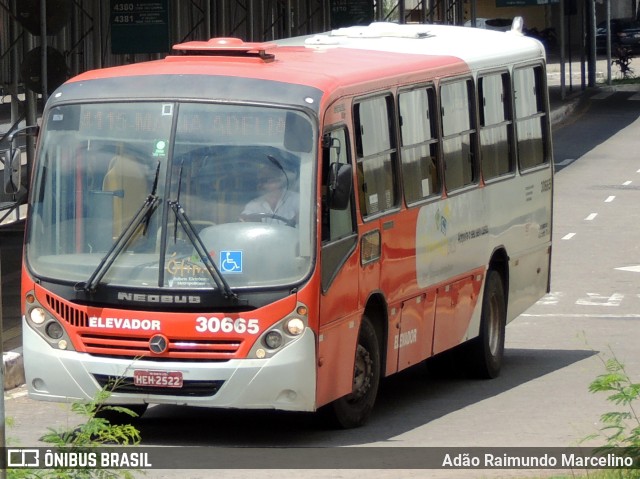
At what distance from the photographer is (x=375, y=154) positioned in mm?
10797

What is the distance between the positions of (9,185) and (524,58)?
18.3 feet

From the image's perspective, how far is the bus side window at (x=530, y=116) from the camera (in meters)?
13.8

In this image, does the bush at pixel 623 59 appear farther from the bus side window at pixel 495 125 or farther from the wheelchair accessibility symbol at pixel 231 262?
the wheelchair accessibility symbol at pixel 231 262

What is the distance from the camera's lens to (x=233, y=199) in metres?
9.76

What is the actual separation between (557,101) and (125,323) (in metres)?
36.8

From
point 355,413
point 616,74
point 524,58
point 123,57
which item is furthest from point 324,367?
point 616,74

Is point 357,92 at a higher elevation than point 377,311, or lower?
higher

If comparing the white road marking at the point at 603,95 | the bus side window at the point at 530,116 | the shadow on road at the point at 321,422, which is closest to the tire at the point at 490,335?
the shadow on road at the point at 321,422

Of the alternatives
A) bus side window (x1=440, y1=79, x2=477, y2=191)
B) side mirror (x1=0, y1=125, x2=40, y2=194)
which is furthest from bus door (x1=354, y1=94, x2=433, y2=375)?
side mirror (x1=0, y1=125, x2=40, y2=194)

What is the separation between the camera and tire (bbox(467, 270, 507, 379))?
42.7 feet

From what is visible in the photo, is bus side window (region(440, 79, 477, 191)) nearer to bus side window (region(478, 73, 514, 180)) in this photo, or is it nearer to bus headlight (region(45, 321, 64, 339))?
bus side window (region(478, 73, 514, 180))

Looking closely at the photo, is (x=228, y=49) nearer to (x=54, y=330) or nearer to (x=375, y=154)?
(x=375, y=154)

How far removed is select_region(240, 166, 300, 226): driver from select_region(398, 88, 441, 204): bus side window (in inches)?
67.1

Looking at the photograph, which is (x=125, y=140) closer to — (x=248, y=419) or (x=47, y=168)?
(x=47, y=168)
